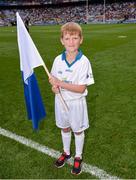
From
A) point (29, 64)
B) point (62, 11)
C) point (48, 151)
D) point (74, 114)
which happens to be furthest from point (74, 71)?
point (62, 11)

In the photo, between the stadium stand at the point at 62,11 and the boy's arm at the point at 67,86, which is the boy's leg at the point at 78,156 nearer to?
the boy's arm at the point at 67,86

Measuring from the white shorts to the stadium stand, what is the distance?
2293 inches

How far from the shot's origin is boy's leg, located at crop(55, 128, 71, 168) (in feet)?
15.6

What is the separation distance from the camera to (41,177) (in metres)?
4.46

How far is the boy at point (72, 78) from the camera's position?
4.08 metres

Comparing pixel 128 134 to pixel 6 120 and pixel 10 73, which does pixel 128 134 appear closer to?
pixel 6 120

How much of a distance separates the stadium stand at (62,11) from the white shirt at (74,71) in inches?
2296

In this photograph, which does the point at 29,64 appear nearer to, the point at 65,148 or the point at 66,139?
the point at 66,139

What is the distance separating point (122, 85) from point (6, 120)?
4068 millimetres

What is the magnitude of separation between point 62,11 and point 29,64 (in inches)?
2831

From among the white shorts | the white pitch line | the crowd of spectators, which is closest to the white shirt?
the white shorts

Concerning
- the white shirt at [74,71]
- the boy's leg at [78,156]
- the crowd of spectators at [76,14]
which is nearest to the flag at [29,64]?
the white shirt at [74,71]

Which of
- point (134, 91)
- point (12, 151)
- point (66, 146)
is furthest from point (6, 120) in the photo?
point (134, 91)

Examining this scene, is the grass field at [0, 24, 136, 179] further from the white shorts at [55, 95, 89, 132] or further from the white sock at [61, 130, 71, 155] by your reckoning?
the white shorts at [55, 95, 89, 132]
